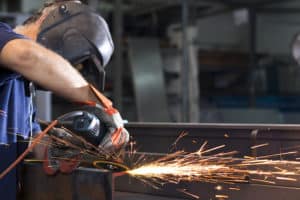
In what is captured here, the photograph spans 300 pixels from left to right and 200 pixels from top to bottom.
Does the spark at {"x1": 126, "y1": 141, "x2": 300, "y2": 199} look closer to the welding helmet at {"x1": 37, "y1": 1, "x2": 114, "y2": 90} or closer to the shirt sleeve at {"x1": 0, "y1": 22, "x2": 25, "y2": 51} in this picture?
the welding helmet at {"x1": 37, "y1": 1, "x2": 114, "y2": 90}

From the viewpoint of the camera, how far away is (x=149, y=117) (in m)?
5.52

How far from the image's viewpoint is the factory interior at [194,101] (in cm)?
144

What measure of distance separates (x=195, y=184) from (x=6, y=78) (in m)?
0.63

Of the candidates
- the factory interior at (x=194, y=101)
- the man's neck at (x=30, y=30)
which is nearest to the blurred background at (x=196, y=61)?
the factory interior at (x=194, y=101)

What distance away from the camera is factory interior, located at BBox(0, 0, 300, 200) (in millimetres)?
1439

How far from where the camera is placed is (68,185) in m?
1.44

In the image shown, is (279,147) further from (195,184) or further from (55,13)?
(55,13)

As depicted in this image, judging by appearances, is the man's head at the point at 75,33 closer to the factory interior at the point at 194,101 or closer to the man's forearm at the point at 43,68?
the factory interior at the point at 194,101

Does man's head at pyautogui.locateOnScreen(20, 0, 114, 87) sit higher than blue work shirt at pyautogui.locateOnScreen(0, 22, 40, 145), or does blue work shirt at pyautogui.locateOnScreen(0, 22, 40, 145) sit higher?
man's head at pyautogui.locateOnScreen(20, 0, 114, 87)

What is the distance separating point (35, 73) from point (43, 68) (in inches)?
1.0

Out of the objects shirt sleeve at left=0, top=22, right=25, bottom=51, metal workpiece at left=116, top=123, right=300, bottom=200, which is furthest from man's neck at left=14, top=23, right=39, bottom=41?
metal workpiece at left=116, top=123, right=300, bottom=200

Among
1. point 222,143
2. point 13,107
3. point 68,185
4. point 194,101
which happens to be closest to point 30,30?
point 13,107

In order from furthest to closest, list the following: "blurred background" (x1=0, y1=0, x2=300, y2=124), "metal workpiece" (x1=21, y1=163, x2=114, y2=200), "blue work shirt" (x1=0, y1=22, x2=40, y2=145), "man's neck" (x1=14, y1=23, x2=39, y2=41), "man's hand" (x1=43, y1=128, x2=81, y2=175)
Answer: "blurred background" (x1=0, y1=0, x2=300, y2=124) → "man's neck" (x1=14, y1=23, x2=39, y2=41) → "blue work shirt" (x1=0, y1=22, x2=40, y2=145) → "man's hand" (x1=43, y1=128, x2=81, y2=175) → "metal workpiece" (x1=21, y1=163, x2=114, y2=200)

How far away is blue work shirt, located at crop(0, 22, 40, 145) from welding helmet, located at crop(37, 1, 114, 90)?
0.55ft
